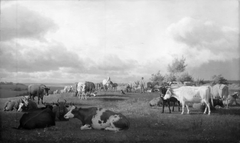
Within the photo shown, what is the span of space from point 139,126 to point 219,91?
319cm

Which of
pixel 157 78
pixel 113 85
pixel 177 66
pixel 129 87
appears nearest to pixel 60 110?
pixel 113 85

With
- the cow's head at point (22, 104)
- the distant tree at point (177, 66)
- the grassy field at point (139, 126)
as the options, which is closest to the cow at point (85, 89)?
the grassy field at point (139, 126)

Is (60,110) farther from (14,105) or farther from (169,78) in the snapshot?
(169,78)

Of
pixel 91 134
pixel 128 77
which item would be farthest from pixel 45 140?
pixel 128 77

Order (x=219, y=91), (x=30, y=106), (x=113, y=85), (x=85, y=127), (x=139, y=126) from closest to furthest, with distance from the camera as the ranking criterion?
1. (x=85, y=127)
2. (x=139, y=126)
3. (x=30, y=106)
4. (x=113, y=85)
5. (x=219, y=91)

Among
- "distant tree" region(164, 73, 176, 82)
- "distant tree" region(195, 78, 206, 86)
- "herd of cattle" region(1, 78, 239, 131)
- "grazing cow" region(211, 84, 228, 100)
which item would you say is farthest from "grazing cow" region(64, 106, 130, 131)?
"grazing cow" region(211, 84, 228, 100)

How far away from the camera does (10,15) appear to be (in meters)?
8.47

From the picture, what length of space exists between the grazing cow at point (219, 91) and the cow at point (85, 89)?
163 inches

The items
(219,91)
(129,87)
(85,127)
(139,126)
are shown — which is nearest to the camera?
(85,127)

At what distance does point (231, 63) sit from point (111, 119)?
461cm

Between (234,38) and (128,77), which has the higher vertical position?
(234,38)

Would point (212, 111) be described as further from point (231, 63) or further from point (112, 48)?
point (112, 48)

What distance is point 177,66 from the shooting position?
8.34 m

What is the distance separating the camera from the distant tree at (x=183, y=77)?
8.42 m
